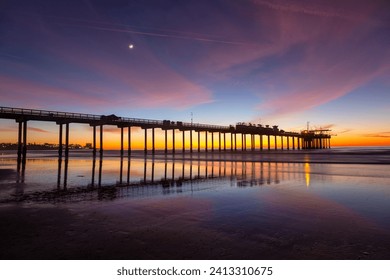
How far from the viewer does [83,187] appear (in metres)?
11.2

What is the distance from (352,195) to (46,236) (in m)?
8.93

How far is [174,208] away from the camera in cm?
709

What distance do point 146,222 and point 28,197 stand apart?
5527 mm

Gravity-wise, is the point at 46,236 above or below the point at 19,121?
below

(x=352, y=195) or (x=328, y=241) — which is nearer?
(x=328, y=241)

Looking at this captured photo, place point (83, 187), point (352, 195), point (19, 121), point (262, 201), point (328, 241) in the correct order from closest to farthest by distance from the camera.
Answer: point (328, 241) → point (262, 201) → point (352, 195) → point (83, 187) → point (19, 121)

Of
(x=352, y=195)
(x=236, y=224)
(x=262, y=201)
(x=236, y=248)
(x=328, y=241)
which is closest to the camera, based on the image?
(x=236, y=248)
